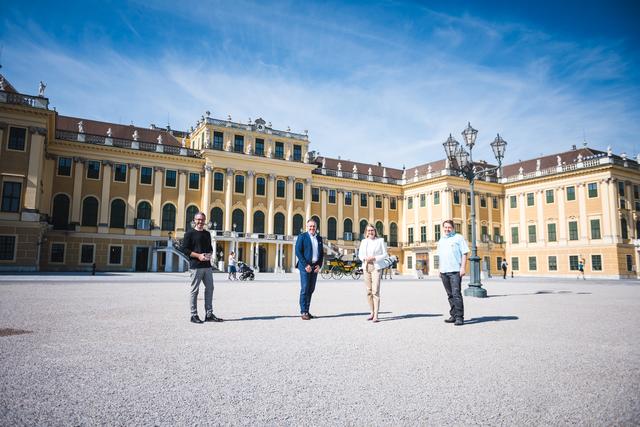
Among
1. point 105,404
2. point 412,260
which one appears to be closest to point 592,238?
point 412,260

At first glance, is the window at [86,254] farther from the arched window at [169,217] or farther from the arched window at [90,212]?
the arched window at [169,217]

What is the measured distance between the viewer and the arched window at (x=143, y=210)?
41.2 meters

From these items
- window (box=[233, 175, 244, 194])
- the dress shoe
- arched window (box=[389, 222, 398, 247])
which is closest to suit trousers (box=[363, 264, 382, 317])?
the dress shoe

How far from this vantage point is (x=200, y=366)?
169 inches

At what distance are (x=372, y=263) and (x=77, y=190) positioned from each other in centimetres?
3831

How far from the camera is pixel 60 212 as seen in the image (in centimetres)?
3794

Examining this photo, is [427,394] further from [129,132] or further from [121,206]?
A: [129,132]

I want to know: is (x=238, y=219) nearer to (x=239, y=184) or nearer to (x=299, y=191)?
(x=239, y=184)

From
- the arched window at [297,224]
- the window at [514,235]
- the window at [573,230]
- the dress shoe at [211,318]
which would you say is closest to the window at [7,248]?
the arched window at [297,224]

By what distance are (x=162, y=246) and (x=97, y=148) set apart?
10.7m

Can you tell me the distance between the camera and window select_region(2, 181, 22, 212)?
3003 cm

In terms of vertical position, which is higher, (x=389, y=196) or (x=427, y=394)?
(x=389, y=196)

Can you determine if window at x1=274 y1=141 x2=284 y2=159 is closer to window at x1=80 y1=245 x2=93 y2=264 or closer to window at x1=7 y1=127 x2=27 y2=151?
window at x1=80 y1=245 x2=93 y2=264

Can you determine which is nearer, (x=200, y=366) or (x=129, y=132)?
(x=200, y=366)
